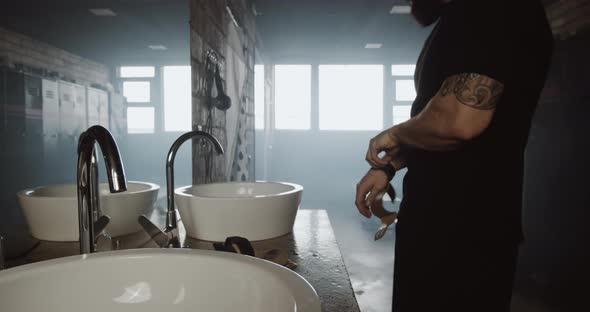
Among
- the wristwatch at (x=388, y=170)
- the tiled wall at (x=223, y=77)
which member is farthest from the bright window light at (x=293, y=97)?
the wristwatch at (x=388, y=170)

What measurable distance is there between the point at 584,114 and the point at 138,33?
2.70 metres

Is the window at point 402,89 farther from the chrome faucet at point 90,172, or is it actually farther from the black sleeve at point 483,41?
the chrome faucet at point 90,172

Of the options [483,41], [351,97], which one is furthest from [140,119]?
[351,97]

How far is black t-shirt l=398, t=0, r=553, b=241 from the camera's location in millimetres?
829

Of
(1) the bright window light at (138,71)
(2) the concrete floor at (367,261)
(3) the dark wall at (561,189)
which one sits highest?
(1) the bright window light at (138,71)

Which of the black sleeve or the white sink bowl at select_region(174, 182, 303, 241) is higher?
the black sleeve

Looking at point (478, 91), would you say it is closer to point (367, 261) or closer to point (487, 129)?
point (487, 129)

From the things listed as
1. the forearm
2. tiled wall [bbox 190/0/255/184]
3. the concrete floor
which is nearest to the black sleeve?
the forearm

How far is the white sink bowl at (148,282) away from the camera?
55 centimetres

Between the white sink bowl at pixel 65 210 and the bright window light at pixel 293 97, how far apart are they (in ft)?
21.6

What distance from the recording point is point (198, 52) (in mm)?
1520

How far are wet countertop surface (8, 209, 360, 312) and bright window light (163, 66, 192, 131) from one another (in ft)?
1.32

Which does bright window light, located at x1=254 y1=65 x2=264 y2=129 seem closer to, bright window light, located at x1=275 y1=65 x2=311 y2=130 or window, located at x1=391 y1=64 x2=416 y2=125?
bright window light, located at x1=275 y1=65 x2=311 y2=130

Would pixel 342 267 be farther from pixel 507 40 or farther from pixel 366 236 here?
pixel 366 236
